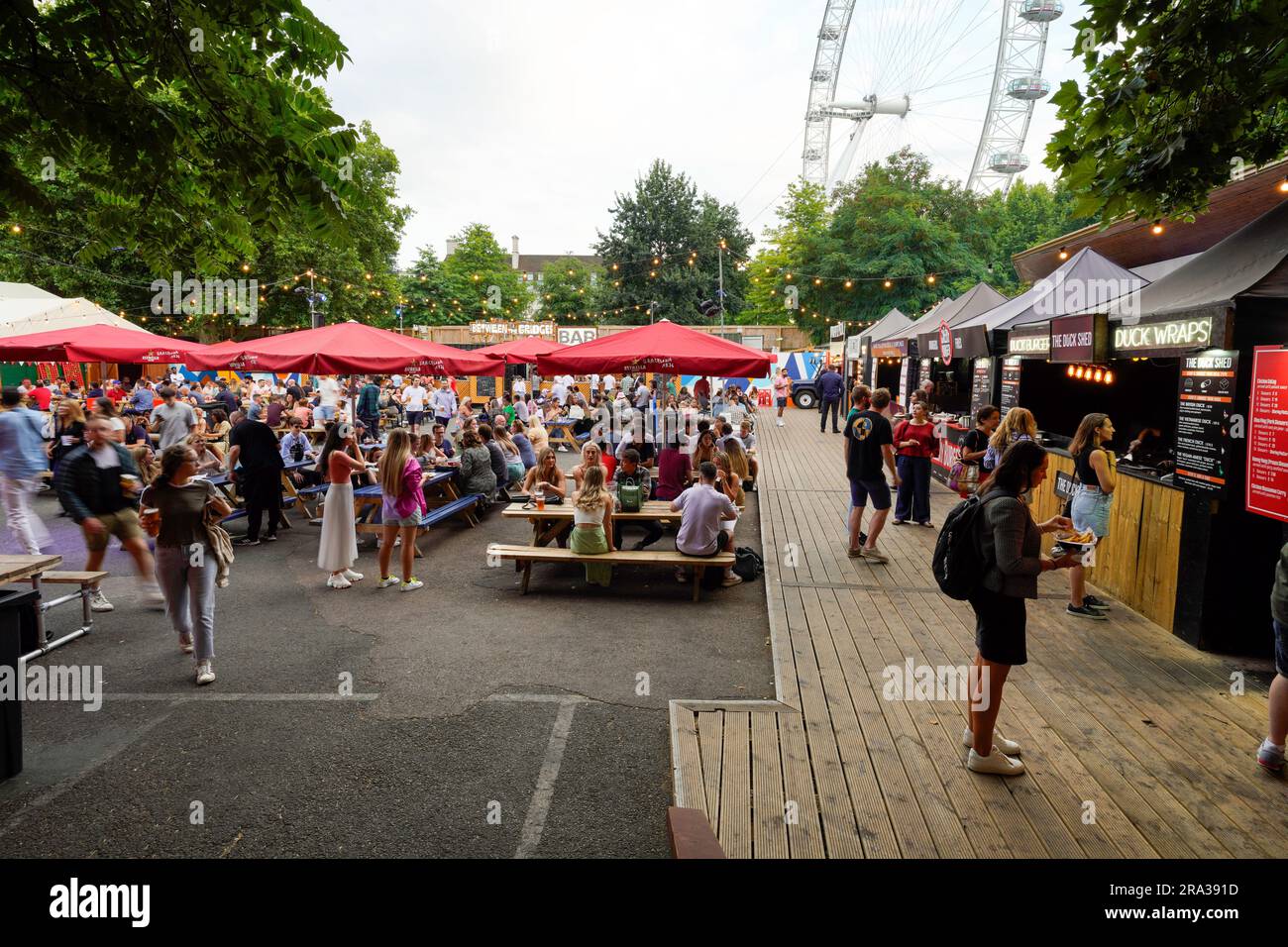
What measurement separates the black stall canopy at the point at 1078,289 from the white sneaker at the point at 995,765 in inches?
259

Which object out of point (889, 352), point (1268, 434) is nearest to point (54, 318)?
point (889, 352)

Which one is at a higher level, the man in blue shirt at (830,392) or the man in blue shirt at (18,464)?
the man in blue shirt at (830,392)

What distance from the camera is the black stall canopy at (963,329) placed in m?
11.8

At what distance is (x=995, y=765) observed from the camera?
3.85 m

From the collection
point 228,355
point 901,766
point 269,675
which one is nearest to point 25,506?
point 228,355

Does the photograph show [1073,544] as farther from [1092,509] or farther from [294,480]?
[294,480]

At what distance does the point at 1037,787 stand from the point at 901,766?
66cm

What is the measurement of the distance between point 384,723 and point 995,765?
3641 millimetres

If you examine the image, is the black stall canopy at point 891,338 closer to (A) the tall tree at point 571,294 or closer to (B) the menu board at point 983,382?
(B) the menu board at point 983,382

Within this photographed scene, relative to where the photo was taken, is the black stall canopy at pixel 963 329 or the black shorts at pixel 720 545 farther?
the black stall canopy at pixel 963 329

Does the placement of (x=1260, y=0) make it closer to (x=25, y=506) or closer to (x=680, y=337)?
(x=680, y=337)

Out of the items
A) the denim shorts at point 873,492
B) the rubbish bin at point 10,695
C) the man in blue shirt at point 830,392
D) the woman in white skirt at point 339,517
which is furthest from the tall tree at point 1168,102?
the man in blue shirt at point 830,392

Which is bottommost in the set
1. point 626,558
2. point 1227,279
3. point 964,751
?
point 964,751

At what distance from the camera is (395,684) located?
535 cm
